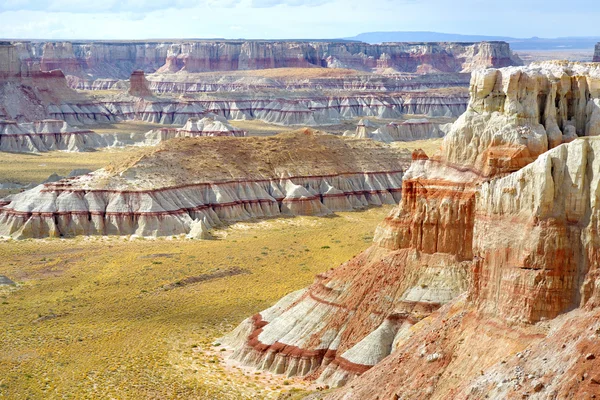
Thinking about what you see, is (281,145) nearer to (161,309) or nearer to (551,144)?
(161,309)

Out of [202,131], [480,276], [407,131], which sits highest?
[480,276]

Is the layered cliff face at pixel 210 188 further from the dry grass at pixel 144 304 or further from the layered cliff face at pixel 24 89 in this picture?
the layered cliff face at pixel 24 89

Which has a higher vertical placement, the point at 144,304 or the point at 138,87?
the point at 138,87

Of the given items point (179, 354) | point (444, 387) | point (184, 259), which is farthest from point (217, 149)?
point (444, 387)

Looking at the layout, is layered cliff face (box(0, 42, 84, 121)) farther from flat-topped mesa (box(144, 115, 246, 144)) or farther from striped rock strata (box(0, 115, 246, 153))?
flat-topped mesa (box(144, 115, 246, 144))

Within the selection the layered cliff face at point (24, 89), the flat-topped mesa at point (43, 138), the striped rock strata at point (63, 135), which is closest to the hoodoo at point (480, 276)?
the striped rock strata at point (63, 135)

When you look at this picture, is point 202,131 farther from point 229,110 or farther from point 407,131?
point 229,110

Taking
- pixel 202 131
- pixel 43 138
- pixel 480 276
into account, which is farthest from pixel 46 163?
pixel 480 276
